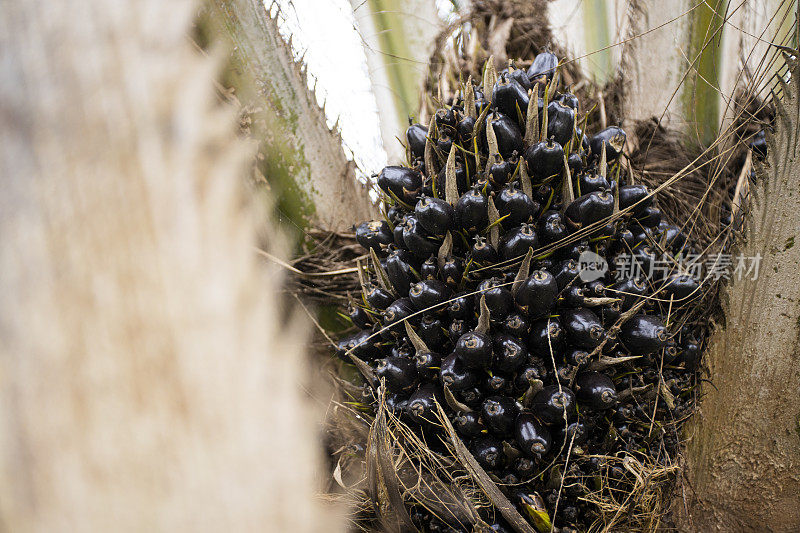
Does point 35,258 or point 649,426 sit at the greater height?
point 35,258

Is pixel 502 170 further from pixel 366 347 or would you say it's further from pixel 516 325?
pixel 366 347

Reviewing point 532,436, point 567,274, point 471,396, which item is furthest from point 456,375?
point 567,274

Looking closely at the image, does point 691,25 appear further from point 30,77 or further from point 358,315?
point 30,77

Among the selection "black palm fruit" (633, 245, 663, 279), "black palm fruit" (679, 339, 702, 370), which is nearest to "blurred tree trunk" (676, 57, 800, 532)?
"black palm fruit" (679, 339, 702, 370)

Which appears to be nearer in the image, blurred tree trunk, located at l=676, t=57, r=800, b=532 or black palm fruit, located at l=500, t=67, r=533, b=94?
blurred tree trunk, located at l=676, t=57, r=800, b=532

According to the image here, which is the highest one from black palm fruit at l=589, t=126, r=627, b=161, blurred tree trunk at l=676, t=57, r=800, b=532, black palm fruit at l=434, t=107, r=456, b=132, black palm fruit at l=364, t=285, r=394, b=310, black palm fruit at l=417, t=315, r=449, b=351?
black palm fruit at l=434, t=107, r=456, b=132

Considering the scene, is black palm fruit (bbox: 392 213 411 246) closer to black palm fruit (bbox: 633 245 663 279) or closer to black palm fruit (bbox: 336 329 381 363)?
black palm fruit (bbox: 336 329 381 363)

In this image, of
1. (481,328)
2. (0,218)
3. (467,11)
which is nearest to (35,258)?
(0,218)
